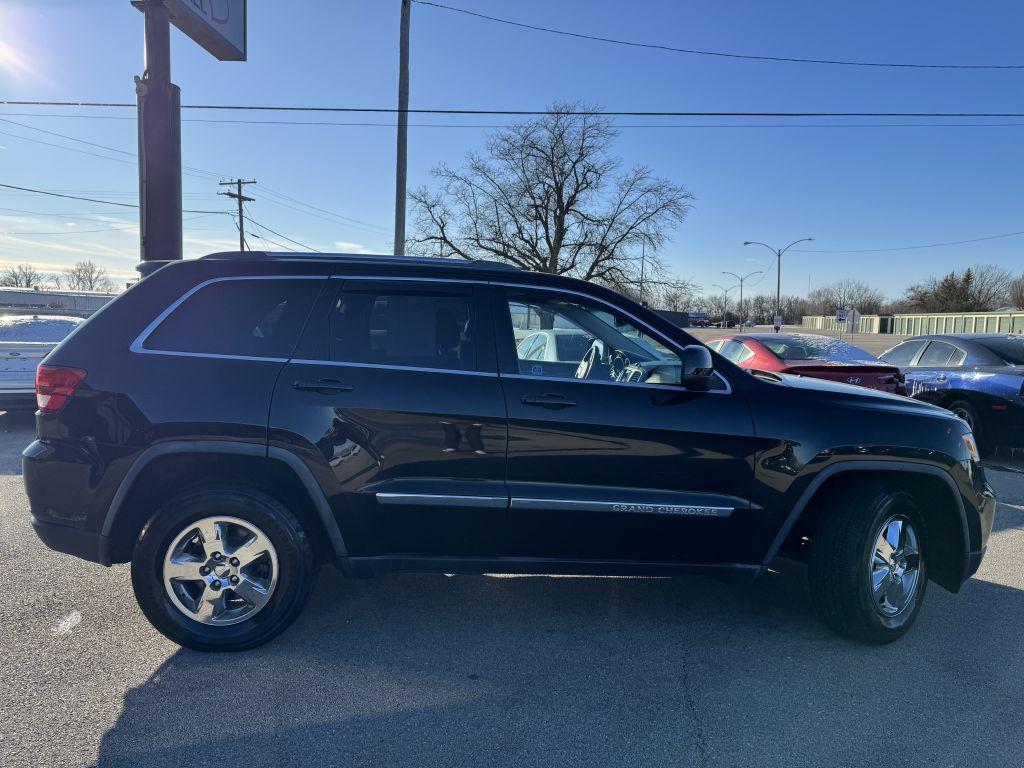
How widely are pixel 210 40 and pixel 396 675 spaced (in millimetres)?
10841

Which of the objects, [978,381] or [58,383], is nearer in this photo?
[58,383]

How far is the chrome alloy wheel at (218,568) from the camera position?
305 centimetres

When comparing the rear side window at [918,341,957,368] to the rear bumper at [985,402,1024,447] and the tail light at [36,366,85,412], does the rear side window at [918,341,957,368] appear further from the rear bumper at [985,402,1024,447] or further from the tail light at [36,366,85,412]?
the tail light at [36,366,85,412]

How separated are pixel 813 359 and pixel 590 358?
18.8 ft

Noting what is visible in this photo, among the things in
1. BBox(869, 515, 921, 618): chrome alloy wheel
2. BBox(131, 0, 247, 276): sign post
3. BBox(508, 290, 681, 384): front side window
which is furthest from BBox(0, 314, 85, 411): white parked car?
BBox(869, 515, 921, 618): chrome alloy wheel

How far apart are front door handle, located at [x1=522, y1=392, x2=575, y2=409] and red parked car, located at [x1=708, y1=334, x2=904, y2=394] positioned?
14.0 feet

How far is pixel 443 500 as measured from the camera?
3.06m

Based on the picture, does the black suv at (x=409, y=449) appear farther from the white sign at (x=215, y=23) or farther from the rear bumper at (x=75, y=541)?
the white sign at (x=215, y=23)

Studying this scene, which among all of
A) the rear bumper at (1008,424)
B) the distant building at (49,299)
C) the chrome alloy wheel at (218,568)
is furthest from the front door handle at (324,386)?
the distant building at (49,299)

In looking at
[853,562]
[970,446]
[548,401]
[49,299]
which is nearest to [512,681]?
[548,401]

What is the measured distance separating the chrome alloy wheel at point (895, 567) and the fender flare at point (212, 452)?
9.06 ft

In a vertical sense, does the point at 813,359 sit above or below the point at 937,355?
below

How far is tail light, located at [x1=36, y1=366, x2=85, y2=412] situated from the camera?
3.03m

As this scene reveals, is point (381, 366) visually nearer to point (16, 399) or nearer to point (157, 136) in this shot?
point (157, 136)
